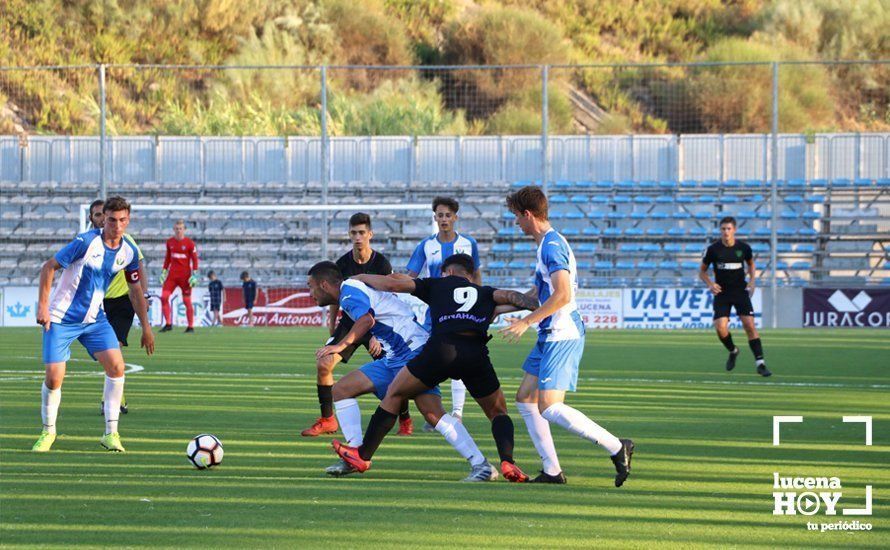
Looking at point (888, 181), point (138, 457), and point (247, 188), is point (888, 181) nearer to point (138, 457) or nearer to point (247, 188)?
point (247, 188)

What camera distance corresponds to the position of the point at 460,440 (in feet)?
27.5

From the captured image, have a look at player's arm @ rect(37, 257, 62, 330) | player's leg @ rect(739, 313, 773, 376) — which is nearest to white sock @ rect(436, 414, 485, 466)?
player's arm @ rect(37, 257, 62, 330)

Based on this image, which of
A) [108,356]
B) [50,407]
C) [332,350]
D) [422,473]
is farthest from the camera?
[108,356]

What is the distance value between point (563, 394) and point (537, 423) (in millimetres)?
357

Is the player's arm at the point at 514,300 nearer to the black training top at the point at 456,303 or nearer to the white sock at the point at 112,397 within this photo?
the black training top at the point at 456,303

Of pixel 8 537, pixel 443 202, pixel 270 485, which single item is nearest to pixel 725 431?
pixel 443 202

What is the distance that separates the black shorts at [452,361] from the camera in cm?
817

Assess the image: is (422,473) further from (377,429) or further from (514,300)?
(514,300)

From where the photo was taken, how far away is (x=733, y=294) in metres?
17.9

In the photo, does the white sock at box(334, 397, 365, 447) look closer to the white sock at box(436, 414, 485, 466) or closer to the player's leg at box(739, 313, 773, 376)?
the white sock at box(436, 414, 485, 466)

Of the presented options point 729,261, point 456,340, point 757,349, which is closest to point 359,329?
point 456,340

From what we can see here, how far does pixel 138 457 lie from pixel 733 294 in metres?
10.5

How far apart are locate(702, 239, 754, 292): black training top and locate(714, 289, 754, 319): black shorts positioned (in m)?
0.07

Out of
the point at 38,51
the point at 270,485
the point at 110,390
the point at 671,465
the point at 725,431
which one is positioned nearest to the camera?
the point at 270,485
